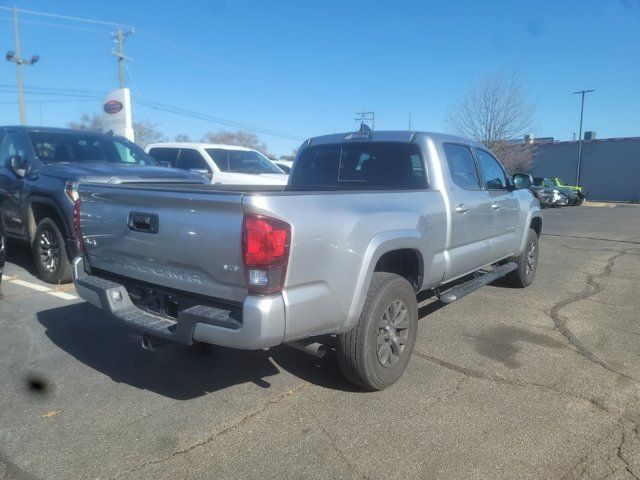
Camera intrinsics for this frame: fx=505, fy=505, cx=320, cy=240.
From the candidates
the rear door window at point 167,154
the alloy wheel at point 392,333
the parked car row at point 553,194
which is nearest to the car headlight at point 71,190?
the alloy wheel at point 392,333

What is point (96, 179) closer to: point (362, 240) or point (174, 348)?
point (174, 348)

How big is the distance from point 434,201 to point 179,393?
249cm

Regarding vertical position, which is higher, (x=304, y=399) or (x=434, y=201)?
(x=434, y=201)

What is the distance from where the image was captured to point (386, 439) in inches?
118

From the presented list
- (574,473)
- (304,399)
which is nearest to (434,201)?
(304,399)

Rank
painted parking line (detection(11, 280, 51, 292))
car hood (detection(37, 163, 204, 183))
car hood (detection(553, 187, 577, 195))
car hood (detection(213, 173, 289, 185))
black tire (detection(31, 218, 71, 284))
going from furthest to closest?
1. car hood (detection(553, 187, 577, 195))
2. car hood (detection(213, 173, 289, 185))
3. painted parking line (detection(11, 280, 51, 292))
4. black tire (detection(31, 218, 71, 284))
5. car hood (detection(37, 163, 204, 183))

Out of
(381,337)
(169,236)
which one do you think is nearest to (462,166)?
(381,337)

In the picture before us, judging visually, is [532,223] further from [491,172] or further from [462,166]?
[462,166]

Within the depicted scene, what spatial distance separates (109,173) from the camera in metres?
6.03

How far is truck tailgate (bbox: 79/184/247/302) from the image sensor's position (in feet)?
9.25

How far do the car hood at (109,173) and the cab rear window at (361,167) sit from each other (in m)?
1.83

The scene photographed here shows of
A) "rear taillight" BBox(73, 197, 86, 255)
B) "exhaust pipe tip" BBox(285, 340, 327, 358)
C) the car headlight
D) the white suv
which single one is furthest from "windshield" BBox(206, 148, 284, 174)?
"exhaust pipe tip" BBox(285, 340, 327, 358)

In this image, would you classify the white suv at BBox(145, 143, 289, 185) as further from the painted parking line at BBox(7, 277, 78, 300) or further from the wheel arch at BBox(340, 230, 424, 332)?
the wheel arch at BBox(340, 230, 424, 332)

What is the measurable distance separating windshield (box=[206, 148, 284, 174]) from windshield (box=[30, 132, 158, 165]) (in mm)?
3443
